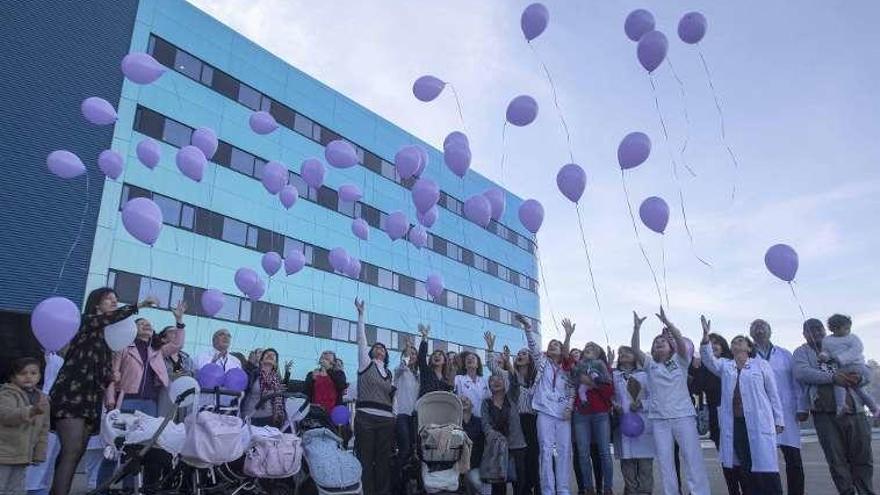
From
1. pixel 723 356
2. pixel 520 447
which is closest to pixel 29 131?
pixel 520 447

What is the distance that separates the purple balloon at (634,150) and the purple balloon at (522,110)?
169 centimetres

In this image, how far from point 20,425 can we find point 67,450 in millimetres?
534

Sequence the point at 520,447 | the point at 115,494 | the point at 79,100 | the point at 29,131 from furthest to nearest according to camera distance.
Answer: the point at 79,100 < the point at 29,131 < the point at 520,447 < the point at 115,494

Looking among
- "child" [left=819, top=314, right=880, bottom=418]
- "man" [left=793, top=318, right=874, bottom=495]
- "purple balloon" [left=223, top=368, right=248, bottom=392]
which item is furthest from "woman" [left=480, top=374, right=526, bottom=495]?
"child" [left=819, top=314, right=880, bottom=418]

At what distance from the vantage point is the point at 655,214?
7.68 meters

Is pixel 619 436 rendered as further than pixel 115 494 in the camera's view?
Yes

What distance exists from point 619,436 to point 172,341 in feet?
18.9

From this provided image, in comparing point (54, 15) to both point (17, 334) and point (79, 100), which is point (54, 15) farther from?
point (17, 334)

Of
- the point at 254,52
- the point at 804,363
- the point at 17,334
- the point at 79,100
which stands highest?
the point at 254,52

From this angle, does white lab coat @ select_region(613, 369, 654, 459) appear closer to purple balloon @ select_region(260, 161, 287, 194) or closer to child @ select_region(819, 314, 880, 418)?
child @ select_region(819, 314, 880, 418)

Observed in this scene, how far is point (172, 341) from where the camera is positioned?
7.27 m

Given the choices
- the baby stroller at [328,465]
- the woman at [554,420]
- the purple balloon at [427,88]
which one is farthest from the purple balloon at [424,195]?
the baby stroller at [328,465]

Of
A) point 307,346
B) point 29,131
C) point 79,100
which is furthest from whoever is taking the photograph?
point 307,346

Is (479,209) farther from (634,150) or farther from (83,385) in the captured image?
(83,385)
